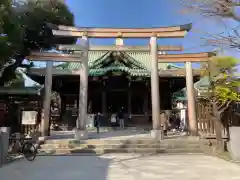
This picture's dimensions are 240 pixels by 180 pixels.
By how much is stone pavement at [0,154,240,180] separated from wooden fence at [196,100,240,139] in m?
Result: 3.47

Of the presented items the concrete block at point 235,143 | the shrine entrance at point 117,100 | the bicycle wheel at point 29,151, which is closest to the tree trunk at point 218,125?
the concrete block at point 235,143

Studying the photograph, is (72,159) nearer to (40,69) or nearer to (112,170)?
(112,170)

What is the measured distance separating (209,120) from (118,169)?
286 inches

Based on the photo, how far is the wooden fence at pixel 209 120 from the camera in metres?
12.5

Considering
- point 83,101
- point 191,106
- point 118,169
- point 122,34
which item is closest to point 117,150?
point 83,101

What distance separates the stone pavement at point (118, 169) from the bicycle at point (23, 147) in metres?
0.29

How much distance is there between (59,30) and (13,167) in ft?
28.1

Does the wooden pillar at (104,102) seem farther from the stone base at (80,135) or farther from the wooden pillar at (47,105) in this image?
the stone base at (80,135)

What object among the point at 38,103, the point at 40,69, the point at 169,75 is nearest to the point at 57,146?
the point at 38,103

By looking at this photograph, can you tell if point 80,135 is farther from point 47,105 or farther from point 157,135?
point 157,135

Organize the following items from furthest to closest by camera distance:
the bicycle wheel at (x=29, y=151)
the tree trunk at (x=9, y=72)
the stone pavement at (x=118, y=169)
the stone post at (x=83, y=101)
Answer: the tree trunk at (x=9, y=72)
the stone post at (x=83, y=101)
the bicycle wheel at (x=29, y=151)
the stone pavement at (x=118, y=169)

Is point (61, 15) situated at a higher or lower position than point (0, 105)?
higher

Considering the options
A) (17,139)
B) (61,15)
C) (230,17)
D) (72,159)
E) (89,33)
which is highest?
(61,15)

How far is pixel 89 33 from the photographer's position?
14.6m
